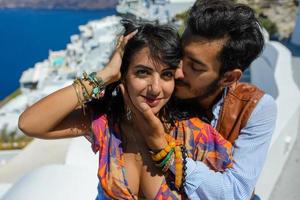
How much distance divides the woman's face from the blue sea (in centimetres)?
4521

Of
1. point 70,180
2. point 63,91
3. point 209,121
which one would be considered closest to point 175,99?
point 209,121

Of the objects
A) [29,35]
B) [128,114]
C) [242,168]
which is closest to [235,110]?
[242,168]

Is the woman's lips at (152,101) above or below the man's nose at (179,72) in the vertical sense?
below

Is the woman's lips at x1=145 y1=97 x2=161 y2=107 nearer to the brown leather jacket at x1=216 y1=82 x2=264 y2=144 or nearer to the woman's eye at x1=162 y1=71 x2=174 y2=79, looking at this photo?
the woman's eye at x1=162 y1=71 x2=174 y2=79

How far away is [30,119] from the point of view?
163 cm

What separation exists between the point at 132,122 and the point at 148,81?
286 mm

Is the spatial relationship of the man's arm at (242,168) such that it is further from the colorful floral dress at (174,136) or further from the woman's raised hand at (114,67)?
the woman's raised hand at (114,67)

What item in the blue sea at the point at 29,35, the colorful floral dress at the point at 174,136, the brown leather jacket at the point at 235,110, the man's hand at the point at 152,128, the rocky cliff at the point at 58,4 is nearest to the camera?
the man's hand at the point at 152,128

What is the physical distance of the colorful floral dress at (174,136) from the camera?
1642 millimetres

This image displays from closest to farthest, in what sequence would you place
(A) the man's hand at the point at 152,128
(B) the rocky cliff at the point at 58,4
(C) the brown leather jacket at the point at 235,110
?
1. (A) the man's hand at the point at 152,128
2. (C) the brown leather jacket at the point at 235,110
3. (B) the rocky cliff at the point at 58,4

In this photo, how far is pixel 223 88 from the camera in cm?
180

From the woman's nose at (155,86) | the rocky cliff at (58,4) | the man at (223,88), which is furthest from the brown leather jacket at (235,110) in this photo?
the rocky cliff at (58,4)

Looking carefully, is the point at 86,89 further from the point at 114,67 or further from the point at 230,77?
the point at 230,77

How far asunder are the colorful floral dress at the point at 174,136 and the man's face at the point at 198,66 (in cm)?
14
